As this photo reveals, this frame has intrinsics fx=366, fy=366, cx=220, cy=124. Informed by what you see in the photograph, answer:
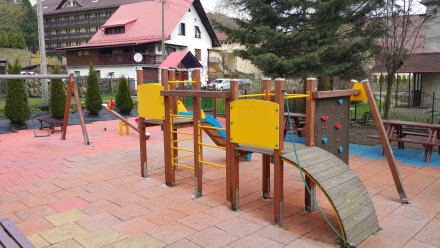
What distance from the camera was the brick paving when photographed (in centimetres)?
357

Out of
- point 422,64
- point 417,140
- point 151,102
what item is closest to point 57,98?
point 151,102

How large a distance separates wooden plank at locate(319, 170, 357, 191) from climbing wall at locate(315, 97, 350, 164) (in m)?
0.54

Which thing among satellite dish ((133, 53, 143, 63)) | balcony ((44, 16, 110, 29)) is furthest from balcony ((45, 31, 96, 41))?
satellite dish ((133, 53, 143, 63))

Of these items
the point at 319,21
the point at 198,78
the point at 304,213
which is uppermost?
the point at 319,21

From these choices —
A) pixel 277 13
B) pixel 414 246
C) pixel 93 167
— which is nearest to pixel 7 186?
pixel 93 167

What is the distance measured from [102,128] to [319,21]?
7.22 meters

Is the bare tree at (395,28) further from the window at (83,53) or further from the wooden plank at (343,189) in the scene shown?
the window at (83,53)

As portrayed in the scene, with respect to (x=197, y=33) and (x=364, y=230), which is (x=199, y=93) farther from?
(x=197, y=33)

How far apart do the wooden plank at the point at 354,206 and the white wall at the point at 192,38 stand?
101 feet

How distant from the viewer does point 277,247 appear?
11.1 ft

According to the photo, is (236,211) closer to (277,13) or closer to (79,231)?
(79,231)

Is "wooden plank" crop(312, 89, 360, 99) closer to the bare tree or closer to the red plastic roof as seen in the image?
the bare tree

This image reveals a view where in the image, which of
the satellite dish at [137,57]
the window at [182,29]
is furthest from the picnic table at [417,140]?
the window at [182,29]

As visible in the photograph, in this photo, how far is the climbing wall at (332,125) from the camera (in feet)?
13.6
